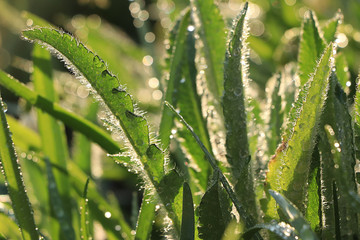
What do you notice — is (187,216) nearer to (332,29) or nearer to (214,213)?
(214,213)

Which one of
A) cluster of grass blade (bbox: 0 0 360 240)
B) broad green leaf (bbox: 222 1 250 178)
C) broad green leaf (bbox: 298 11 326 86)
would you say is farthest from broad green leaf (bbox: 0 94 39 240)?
broad green leaf (bbox: 298 11 326 86)

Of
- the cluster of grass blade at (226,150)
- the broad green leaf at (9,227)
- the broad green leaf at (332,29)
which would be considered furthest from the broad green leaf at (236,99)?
the broad green leaf at (9,227)

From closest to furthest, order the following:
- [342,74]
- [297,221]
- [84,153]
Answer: [297,221] < [342,74] < [84,153]

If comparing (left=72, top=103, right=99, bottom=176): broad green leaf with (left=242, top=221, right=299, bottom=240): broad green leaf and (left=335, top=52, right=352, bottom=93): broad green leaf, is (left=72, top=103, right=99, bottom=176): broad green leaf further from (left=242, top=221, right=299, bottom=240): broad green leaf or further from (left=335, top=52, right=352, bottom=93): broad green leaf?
(left=242, top=221, right=299, bottom=240): broad green leaf

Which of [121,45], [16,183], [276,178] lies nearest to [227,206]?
[276,178]

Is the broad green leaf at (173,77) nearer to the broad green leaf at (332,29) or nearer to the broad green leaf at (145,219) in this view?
the broad green leaf at (145,219)

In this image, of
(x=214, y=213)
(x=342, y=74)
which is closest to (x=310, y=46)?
(x=342, y=74)
